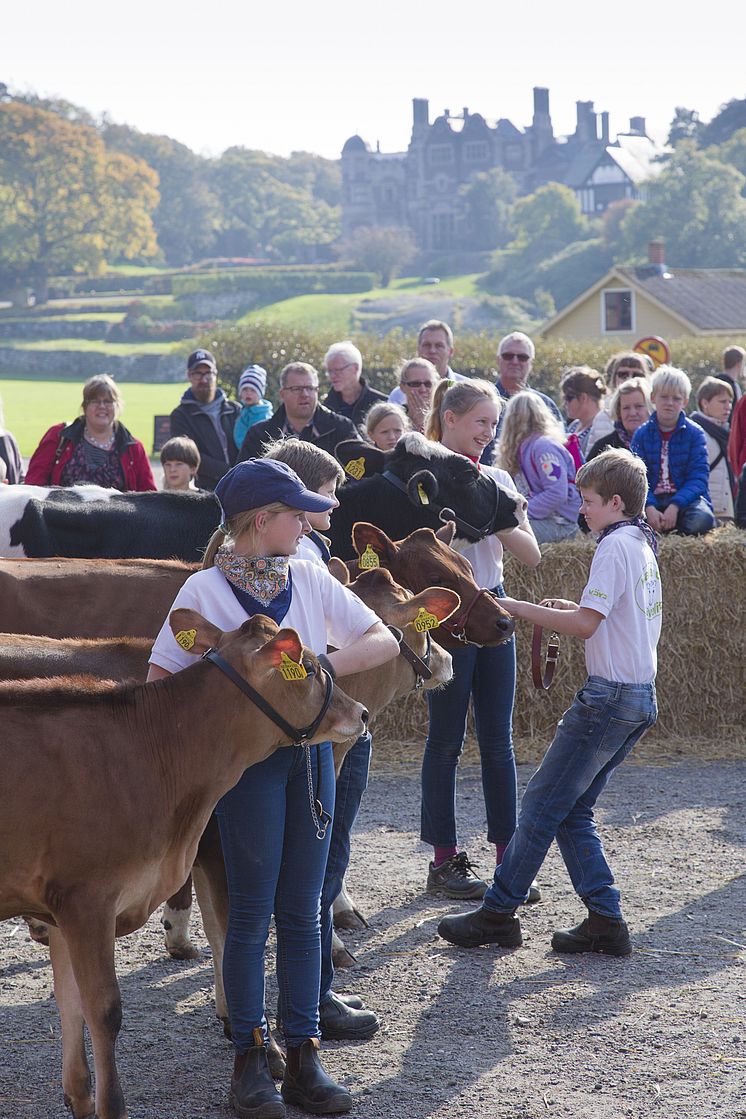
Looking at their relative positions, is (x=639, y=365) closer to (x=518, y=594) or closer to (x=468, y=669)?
(x=518, y=594)

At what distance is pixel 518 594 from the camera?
9.66 metres

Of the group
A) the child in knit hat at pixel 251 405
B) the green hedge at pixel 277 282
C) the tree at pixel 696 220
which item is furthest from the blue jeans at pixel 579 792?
the tree at pixel 696 220

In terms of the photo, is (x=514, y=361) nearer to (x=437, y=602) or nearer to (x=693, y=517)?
(x=693, y=517)

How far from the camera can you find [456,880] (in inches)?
256

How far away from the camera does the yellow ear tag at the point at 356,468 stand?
624cm

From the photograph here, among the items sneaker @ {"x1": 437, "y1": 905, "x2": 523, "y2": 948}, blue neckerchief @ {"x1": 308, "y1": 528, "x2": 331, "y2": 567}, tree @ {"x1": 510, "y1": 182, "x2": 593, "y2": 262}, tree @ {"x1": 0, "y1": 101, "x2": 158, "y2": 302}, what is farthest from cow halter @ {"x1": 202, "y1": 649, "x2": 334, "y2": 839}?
tree @ {"x1": 510, "y1": 182, "x2": 593, "y2": 262}

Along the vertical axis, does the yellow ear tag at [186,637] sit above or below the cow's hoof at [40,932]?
above

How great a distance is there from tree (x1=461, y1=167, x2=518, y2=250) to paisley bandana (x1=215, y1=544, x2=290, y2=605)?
149m

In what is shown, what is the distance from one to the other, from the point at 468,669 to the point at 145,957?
1.97 metres

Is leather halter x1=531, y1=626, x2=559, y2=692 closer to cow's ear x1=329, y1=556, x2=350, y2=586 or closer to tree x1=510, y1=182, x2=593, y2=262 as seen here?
cow's ear x1=329, y1=556, x2=350, y2=586

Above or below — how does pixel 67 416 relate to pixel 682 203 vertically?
below

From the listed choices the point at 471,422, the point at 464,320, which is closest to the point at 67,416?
the point at 471,422

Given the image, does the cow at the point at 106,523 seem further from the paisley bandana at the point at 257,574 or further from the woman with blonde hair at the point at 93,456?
the paisley bandana at the point at 257,574

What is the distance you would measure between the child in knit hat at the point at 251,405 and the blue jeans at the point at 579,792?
6.77m
